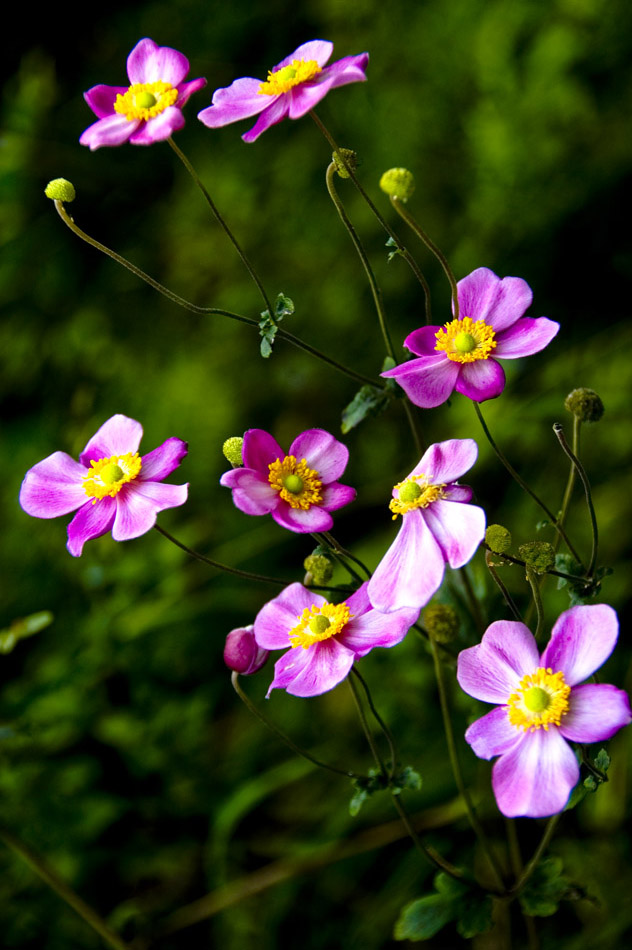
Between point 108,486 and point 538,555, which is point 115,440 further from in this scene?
point 538,555

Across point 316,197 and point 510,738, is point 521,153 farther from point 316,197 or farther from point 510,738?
point 510,738

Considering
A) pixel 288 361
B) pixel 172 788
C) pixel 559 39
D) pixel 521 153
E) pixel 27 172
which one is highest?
pixel 27 172

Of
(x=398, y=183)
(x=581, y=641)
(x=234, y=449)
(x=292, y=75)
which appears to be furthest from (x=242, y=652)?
(x=292, y=75)

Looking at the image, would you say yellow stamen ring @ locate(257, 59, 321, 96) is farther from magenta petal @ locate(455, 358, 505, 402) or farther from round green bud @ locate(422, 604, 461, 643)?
round green bud @ locate(422, 604, 461, 643)

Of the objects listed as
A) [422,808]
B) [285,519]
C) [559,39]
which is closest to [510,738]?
[285,519]

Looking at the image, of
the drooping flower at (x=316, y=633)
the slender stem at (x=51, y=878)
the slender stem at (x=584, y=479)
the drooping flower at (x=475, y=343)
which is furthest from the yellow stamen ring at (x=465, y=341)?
the slender stem at (x=51, y=878)
